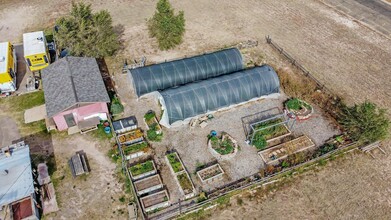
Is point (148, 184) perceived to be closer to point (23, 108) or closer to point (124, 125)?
point (124, 125)

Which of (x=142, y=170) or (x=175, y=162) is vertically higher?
(x=175, y=162)

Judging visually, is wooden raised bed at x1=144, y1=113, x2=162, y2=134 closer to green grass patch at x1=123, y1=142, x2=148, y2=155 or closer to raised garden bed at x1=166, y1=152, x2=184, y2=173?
green grass patch at x1=123, y1=142, x2=148, y2=155

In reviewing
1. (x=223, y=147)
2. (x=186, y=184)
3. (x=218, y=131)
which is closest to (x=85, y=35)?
(x=218, y=131)

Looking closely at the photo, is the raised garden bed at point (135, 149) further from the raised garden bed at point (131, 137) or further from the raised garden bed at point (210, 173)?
the raised garden bed at point (210, 173)

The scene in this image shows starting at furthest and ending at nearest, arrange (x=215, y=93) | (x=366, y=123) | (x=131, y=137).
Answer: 1. (x=215, y=93)
2. (x=131, y=137)
3. (x=366, y=123)

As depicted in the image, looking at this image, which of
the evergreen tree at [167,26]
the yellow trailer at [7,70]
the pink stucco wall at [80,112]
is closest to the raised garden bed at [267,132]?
the pink stucco wall at [80,112]

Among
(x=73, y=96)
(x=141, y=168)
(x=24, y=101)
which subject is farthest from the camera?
(x=24, y=101)

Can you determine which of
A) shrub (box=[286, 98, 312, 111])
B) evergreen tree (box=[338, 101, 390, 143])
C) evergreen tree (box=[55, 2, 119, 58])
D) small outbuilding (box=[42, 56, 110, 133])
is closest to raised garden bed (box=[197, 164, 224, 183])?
shrub (box=[286, 98, 312, 111])
